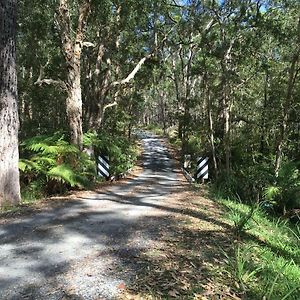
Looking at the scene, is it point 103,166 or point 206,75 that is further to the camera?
point 206,75

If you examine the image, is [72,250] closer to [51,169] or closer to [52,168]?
[51,169]

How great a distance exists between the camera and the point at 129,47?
22.7 metres

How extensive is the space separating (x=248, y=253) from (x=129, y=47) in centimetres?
1948

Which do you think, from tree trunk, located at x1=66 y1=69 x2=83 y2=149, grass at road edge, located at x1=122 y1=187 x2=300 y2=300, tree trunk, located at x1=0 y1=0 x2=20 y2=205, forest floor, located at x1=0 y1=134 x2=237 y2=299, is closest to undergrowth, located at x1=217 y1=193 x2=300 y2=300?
grass at road edge, located at x1=122 y1=187 x2=300 y2=300

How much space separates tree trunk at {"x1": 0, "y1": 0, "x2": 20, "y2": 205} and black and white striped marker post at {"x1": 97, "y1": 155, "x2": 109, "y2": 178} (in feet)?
24.7

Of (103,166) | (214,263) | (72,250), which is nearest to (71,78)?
(103,166)

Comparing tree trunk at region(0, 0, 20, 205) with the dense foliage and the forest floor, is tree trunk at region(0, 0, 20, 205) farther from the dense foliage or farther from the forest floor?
the dense foliage

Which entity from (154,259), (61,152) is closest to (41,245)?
(154,259)

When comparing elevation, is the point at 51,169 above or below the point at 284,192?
above

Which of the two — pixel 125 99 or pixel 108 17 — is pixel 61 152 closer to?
pixel 108 17

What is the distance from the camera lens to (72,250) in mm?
4902

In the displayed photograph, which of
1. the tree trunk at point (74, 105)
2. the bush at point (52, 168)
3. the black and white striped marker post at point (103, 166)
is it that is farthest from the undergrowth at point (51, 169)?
the black and white striped marker post at point (103, 166)

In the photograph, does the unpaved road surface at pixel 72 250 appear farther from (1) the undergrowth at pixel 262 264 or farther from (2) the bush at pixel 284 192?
(2) the bush at pixel 284 192

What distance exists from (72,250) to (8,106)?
401 cm
